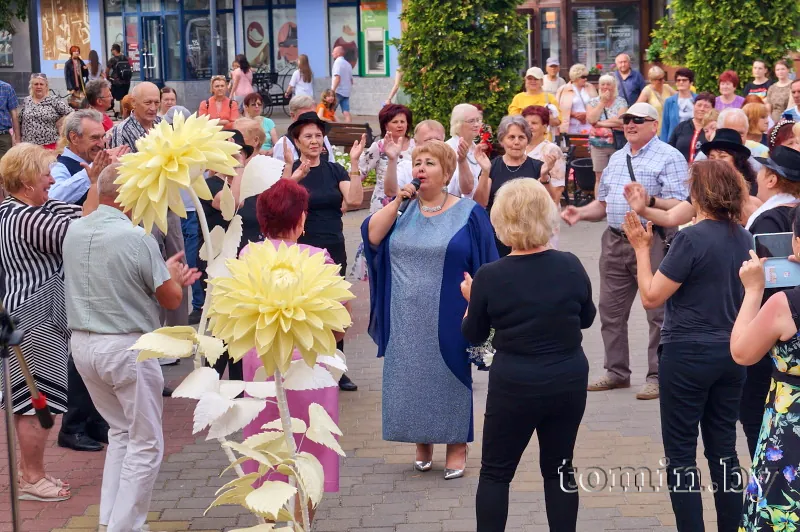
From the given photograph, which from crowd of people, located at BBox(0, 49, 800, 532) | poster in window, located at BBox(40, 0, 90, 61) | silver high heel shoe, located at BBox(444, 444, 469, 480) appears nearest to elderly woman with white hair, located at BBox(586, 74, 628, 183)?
crowd of people, located at BBox(0, 49, 800, 532)

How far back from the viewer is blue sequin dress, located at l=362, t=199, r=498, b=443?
5980 mm

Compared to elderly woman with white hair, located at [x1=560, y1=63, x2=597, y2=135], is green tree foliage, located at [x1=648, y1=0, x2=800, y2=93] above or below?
above

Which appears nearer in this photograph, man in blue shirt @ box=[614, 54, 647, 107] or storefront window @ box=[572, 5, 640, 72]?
man in blue shirt @ box=[614, 54, 647, 107]

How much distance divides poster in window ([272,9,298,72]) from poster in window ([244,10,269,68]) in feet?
1.11

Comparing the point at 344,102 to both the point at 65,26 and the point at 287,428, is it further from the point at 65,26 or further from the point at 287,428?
the point at 287,428

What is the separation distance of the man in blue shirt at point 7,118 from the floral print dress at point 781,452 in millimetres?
12662

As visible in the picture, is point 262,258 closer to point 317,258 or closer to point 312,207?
point 317,258

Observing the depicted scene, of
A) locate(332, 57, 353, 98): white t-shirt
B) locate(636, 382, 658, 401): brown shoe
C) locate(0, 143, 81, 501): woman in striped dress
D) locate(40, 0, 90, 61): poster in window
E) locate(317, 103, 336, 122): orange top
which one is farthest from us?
locate(40, 0, 90, 61): poster in window

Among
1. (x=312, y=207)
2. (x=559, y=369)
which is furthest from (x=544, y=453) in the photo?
(x=312, y=207)

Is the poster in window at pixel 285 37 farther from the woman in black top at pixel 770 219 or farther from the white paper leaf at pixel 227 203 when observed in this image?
the white paper leaf at pixel 227 203

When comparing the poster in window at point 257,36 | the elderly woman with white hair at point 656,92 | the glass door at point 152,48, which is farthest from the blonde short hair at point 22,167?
the glass door at point 152,48

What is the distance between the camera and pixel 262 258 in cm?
292

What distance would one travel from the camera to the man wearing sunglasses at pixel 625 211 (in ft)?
23.8

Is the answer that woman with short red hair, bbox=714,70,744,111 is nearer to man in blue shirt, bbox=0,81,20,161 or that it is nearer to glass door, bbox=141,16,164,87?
man in blue shirt, bbox=0,81,20,161
